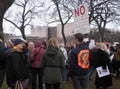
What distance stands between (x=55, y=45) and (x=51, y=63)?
475 millimetres

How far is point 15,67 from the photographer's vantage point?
23.1 ft

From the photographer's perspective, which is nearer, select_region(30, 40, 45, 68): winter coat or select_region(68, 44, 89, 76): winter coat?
select_region(68, 44, 89, 76): winter coat

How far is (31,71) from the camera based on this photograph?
10.6 meters

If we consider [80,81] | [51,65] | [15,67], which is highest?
[15,67]

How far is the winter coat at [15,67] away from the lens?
23.2 feet

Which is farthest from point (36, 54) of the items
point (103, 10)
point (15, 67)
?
point (103, 10)

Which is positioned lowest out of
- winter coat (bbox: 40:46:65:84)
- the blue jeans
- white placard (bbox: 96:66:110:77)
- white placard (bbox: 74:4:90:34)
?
white placard (bbox: 96:66:110:77)

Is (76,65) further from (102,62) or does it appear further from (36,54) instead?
(102,62)

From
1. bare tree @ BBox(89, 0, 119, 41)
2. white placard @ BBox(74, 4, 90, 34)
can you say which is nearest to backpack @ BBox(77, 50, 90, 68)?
white placard @ BBox(74, 4, 90, 34)

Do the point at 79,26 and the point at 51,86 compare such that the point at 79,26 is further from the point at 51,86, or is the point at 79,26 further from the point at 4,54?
the point at 4,54

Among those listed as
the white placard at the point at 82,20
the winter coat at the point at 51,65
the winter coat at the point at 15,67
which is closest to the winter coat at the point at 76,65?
the winter coat at the point at 51,65

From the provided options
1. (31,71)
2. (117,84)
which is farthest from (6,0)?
(117,84)

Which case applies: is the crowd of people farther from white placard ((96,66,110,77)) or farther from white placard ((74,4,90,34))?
white placard ((96,66,110,77))

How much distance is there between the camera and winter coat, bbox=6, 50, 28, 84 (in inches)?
278
